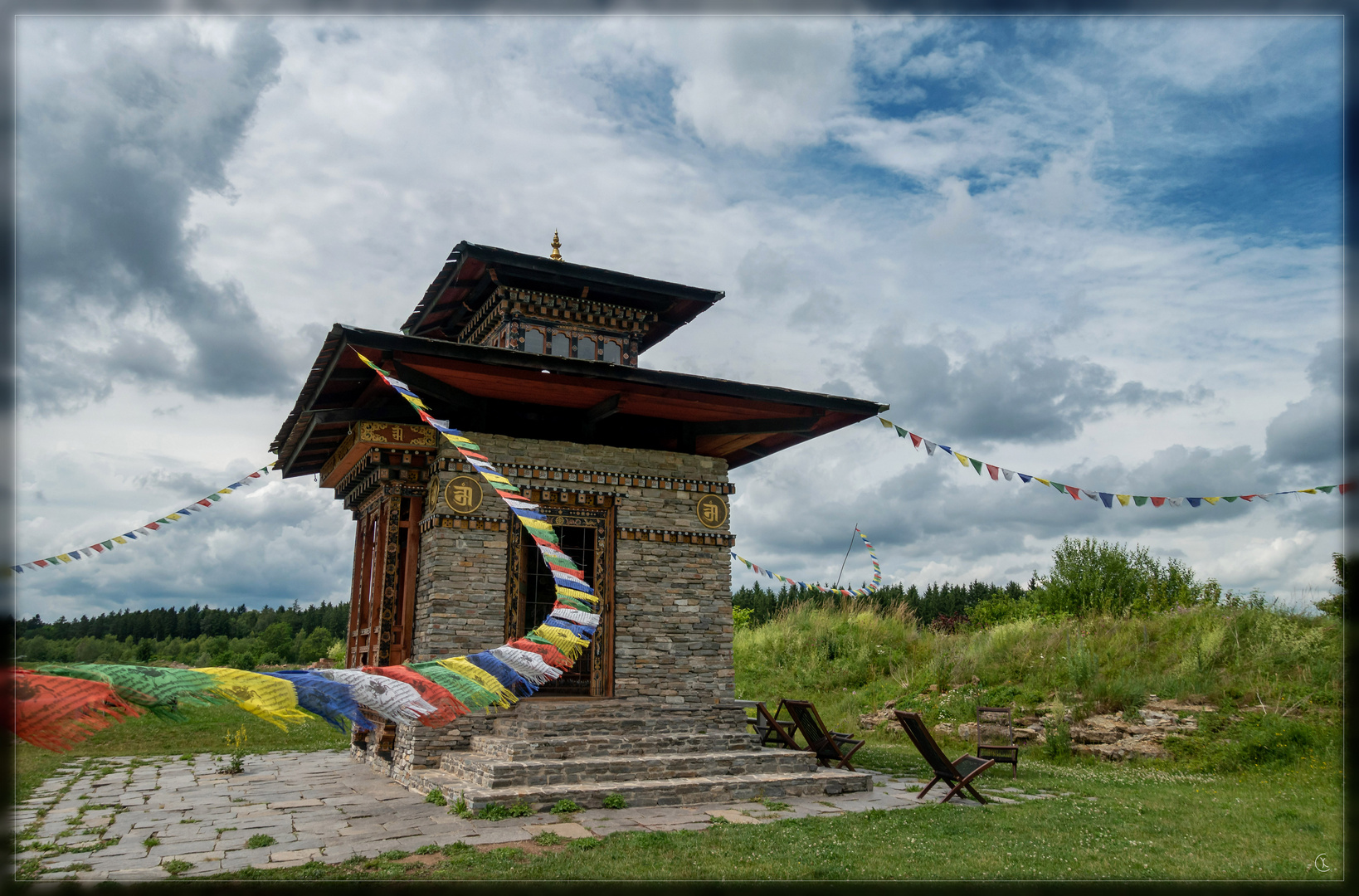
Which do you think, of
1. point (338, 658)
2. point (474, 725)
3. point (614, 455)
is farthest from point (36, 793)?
point (338, 658)

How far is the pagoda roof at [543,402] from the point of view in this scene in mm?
9492

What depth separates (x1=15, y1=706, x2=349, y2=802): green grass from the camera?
13758 millimetres

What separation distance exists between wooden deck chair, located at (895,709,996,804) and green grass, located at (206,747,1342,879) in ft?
1.37

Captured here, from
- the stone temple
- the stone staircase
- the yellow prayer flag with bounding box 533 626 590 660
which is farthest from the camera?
the stone temple

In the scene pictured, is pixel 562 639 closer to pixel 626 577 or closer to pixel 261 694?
pixel 261 694

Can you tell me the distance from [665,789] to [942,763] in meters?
3.02

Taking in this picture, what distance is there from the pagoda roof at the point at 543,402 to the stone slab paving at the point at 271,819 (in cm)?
467

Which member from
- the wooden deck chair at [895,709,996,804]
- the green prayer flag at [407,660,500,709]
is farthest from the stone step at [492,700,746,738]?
the green prayer flag at [407,660,500,709]

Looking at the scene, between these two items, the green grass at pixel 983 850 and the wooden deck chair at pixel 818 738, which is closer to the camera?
the green grass at pixel 983 850

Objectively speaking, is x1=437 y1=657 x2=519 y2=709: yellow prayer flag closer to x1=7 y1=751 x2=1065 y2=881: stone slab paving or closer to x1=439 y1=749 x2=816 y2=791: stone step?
x1=7 y1=751 x2=1065 y2=881: stone slab paving

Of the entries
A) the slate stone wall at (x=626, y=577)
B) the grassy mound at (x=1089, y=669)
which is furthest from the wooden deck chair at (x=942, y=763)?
the grassy mound at (x=1089, y=669)

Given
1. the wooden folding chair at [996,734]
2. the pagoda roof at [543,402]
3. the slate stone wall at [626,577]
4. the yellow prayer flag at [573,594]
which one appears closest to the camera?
the yellow prayer flag at [573,594]

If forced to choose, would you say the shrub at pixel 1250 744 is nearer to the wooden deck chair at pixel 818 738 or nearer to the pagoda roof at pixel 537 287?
the wooden deck chair at pixel 818 738

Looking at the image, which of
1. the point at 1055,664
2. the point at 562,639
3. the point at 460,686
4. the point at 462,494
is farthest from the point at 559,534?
the point at 1055,664
